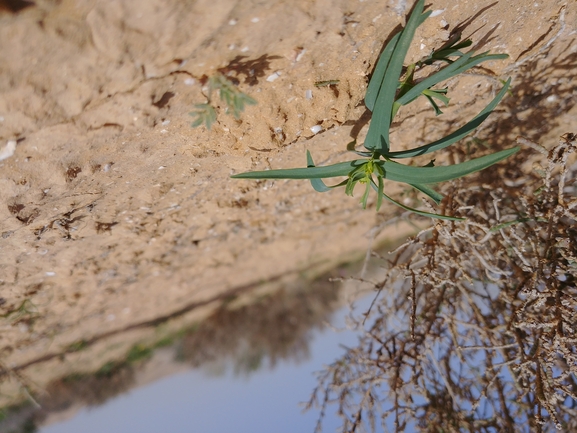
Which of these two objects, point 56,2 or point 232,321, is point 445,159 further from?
point 232,321

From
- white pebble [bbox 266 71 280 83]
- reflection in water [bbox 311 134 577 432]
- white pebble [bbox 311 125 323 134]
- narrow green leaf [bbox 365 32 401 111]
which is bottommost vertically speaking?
reflection in water [bbox 311 134 577 432]

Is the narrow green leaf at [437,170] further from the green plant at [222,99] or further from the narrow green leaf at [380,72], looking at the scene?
the green plant at [222,99]

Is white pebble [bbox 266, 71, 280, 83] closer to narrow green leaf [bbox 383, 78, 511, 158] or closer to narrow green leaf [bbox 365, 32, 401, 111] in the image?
narrow green leaf [bbox 365, 32, 401, 111]

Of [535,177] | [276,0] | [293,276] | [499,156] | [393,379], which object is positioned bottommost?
[393,379]

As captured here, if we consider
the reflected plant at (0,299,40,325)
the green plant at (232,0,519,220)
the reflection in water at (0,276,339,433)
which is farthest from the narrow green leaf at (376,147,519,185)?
the reflection in water at (0,276,339,433)

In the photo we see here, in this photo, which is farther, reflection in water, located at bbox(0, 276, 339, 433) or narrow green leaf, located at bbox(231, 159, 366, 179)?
reflection in water, located at bbox(0, 276, 339, 433)

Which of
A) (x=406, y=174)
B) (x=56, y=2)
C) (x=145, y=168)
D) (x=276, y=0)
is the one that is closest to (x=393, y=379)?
(x=406, y=174)

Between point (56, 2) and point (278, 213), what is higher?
point (278, 213)
